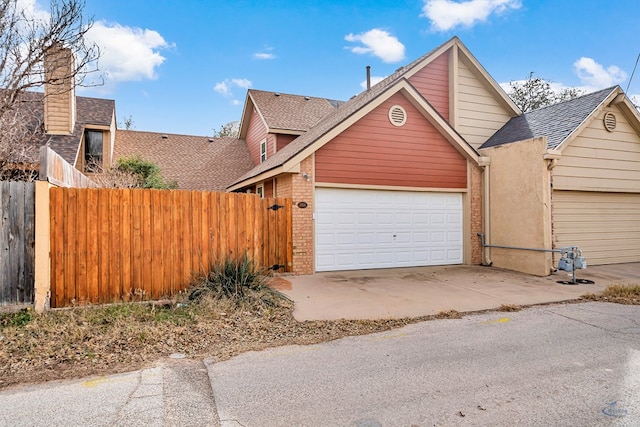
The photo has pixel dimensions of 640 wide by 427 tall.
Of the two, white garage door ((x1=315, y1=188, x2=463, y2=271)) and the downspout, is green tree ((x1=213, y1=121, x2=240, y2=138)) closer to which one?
white garage door ((x1=315, y1=188, x2=463, y2=271))

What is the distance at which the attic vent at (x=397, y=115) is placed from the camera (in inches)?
422

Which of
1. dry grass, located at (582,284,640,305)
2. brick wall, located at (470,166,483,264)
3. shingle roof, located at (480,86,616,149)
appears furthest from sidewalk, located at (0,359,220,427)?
shingle roof, located at (480,86,616,149)

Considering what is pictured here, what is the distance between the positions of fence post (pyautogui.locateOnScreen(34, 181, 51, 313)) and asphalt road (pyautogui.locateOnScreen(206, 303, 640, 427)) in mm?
3528

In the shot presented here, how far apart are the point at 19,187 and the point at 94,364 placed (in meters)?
3.44

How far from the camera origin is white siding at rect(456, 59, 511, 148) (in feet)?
42.7

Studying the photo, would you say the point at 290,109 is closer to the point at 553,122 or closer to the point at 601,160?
the point at 553,122

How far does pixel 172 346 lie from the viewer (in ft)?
15.5

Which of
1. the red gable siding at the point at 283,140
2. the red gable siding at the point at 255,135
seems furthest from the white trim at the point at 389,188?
the red gable siding at the point at 255,135

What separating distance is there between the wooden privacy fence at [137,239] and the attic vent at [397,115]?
16.2 ft

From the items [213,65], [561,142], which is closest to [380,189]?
[561,142]

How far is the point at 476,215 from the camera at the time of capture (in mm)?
11656

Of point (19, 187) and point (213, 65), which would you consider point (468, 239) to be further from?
point (213, 65)

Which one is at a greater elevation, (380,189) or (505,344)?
(380,189)

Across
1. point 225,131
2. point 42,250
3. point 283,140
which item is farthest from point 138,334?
point 225,131
